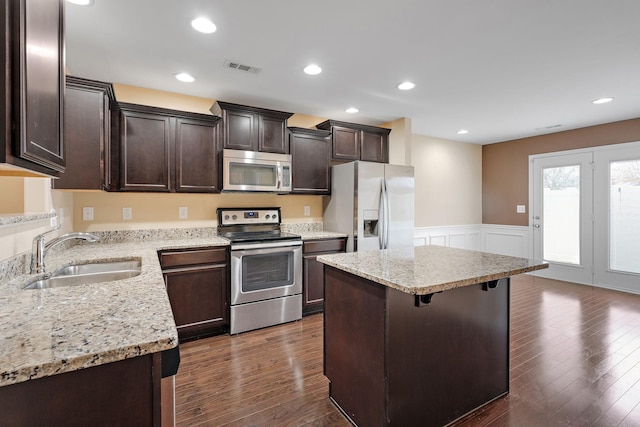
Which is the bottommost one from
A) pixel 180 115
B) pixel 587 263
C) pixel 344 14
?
pixel 587 263

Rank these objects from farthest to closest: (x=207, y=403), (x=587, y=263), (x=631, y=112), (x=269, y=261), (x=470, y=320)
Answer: (x=587, y=263) → (x=631, y=112) → (x=269, y=261) → (x=207, y=403) → (x=470, y=320)

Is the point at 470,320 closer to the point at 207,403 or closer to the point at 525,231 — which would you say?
the point at 207,403

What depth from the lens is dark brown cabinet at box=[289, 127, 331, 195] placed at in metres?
3.70

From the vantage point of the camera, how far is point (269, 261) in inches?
127

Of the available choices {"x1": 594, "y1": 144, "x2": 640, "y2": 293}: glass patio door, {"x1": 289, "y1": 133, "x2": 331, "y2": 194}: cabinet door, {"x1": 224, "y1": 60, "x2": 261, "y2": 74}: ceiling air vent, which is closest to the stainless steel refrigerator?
{"x1": 289, "y1": 133, "x2": 331, "y2": 194}: cabinet door

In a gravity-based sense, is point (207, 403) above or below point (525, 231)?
below

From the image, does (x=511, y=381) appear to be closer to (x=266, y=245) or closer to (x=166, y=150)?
(x=266, y=245)

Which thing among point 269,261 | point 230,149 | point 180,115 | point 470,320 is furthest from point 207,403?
point 180,115

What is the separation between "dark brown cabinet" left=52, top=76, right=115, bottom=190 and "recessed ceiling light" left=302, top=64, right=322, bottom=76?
1.61 meters

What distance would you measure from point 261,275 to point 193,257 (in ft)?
2.28

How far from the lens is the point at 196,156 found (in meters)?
3.16

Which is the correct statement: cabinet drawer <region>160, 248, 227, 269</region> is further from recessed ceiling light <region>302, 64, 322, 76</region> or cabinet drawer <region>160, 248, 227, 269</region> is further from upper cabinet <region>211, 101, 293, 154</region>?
recessed ceiling light <region>302, 64, 322, 76</region>

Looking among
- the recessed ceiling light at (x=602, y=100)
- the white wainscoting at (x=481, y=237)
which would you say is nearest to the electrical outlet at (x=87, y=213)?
the white wainscoting at (x=481, y=237)

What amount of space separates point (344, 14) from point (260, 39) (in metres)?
0.67
